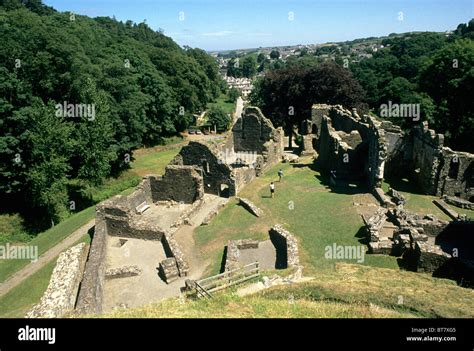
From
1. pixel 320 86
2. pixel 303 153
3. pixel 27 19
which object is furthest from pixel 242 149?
pixel 27 19

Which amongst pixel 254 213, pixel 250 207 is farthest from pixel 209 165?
pixel 254 213

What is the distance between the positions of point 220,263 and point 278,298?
26.0 ft

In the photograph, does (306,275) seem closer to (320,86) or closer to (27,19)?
(320,86)

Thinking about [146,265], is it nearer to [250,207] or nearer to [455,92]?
[250,207]

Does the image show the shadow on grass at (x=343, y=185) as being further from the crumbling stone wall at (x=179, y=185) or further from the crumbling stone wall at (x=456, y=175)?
the crumbling stone wall at (x=179, y=185)

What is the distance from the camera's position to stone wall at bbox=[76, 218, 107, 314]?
58.9 ft

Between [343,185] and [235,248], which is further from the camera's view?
[343,185]

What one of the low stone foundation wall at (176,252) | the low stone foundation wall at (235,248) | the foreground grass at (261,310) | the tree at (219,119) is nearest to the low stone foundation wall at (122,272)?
the low stone foundation wall at (176,252)

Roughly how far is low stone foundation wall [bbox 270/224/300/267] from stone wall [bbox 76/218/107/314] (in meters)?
9.62

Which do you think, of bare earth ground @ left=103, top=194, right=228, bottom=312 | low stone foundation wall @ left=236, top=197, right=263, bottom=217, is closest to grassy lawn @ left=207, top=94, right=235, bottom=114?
low stone foundation wall @ left=236, top=197, right=263, bottom=217

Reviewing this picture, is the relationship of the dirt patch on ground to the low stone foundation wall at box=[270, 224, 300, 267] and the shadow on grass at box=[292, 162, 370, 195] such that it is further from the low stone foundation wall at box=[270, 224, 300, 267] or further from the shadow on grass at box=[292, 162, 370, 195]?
the low stone foundation wall at box=[270, 224, 300, 267]

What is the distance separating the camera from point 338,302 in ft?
43.7

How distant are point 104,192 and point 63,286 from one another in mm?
18557
